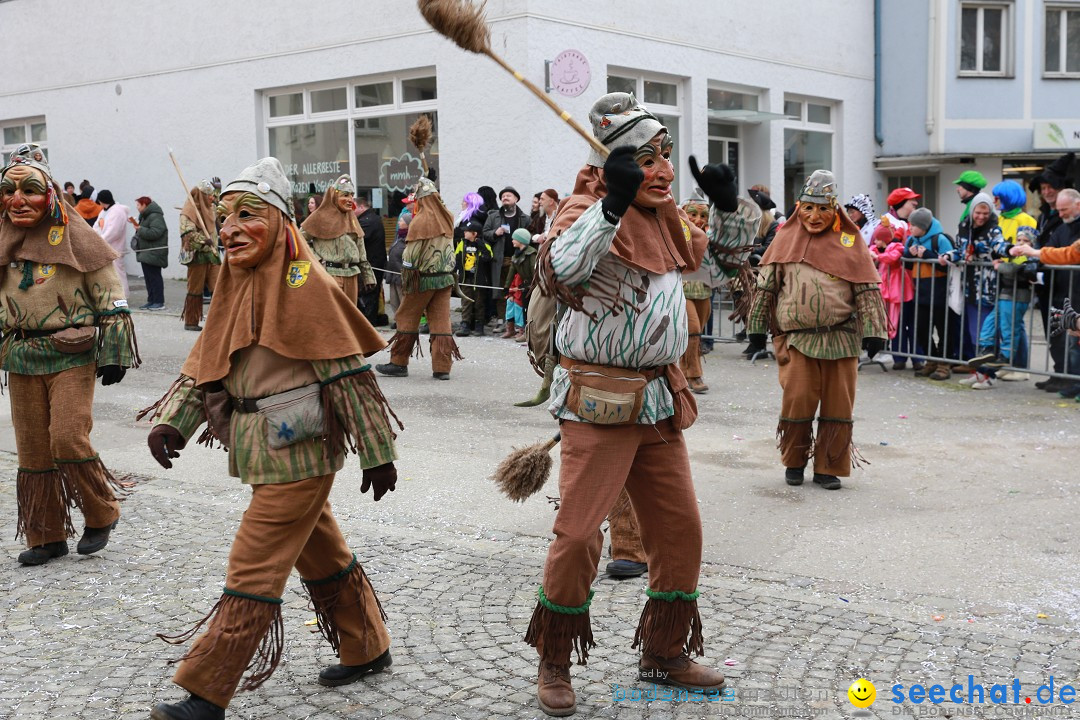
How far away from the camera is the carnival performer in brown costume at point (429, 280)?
1137 cm

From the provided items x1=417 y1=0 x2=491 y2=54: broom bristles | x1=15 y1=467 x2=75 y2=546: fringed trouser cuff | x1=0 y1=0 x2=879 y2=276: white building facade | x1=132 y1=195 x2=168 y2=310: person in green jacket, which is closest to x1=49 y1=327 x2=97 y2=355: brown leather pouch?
x1=15 y1=467 x2=75 y2=546: fringed trouser cuff

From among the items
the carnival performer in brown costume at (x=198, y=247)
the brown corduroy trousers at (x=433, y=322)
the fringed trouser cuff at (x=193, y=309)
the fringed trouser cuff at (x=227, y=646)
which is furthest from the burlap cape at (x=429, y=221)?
the fringed trouser cuff at (x=227, y=646)

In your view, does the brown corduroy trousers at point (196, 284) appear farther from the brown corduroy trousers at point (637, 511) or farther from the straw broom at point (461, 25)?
the brown corduroy trousers at point (637, 511)

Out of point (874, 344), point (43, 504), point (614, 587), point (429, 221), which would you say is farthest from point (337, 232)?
point (614, 587)

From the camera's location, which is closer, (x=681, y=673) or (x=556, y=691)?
(x=556, y=691)

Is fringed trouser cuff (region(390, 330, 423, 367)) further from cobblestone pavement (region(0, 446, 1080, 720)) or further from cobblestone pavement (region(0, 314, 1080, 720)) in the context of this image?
cobblestone pavement (region(0, 446, 1080, 720))

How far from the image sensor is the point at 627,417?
3.99 metres

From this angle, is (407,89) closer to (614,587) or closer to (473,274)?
(473,274)

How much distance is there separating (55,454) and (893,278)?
8.92 meters

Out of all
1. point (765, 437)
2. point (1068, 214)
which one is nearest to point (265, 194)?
point (765, 437)

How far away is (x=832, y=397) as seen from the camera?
23.5 feet

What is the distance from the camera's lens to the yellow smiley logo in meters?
3.97

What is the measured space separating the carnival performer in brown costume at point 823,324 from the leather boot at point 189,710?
4.46 metres

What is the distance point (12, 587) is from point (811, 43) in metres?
18.2
